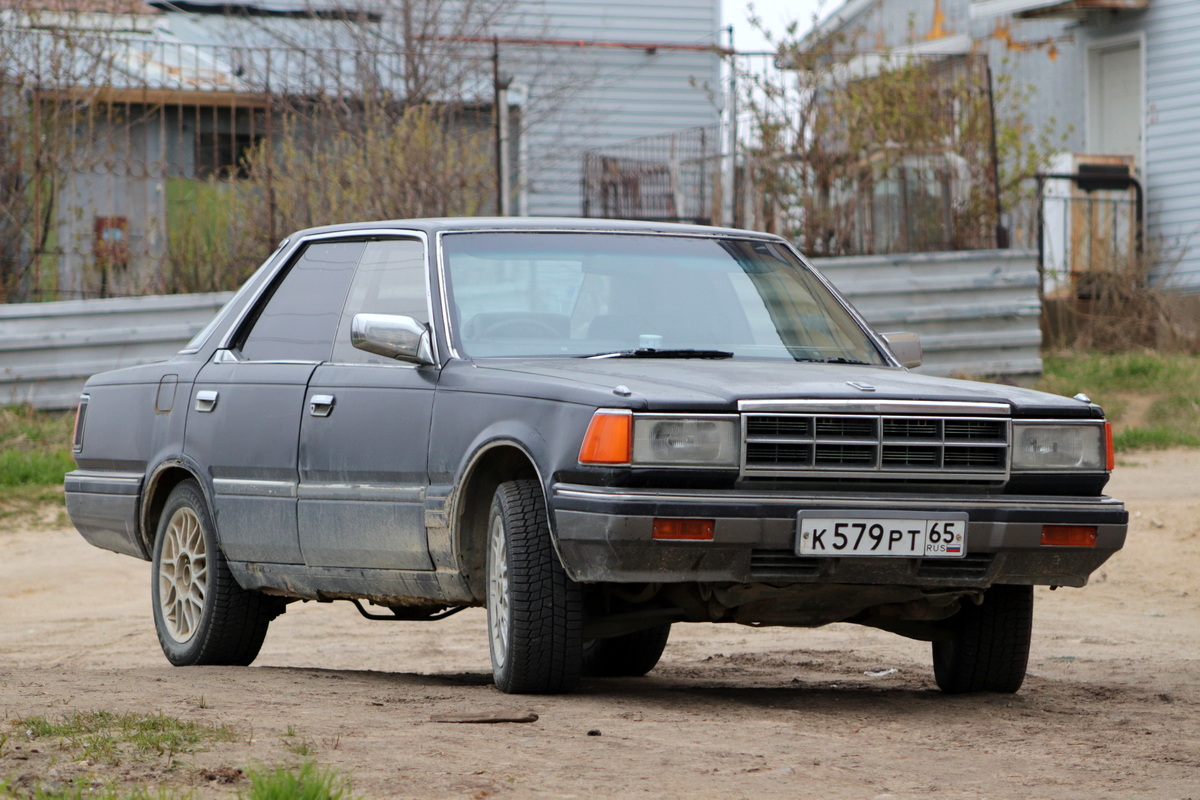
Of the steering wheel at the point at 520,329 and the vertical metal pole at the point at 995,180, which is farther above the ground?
the vertical metal pole at the point at 995,180

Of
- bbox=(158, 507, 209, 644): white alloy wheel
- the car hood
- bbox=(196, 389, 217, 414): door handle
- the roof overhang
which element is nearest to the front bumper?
the car hood

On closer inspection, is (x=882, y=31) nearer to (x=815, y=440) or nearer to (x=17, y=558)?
(x=17, y=558)

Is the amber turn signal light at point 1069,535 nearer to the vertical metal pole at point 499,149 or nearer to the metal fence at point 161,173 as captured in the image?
the metal fence at point 161,173

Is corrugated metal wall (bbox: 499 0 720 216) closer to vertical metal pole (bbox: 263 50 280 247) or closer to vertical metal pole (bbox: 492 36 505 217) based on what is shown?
vertical metal pole (bbox: 492 36 505 217)

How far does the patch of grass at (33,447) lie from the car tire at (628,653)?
21.6 ft

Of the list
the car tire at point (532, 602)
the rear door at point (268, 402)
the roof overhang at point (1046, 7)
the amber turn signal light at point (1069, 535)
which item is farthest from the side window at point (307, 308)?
the roof overhang at point (1046, 7)

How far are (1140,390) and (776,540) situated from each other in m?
11.4

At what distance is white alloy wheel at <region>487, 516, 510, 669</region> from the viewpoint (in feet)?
17.6

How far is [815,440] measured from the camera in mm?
5035

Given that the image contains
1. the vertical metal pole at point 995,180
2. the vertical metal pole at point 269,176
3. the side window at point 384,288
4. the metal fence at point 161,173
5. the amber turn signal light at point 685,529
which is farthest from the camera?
the vertical metal pole at point 995,180

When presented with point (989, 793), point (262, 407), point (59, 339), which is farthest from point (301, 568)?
point (59, 339)

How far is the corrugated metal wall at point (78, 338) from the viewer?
13.8 metres

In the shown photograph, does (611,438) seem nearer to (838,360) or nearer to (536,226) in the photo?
(838,360)

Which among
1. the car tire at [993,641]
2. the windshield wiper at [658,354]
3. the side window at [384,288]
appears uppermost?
the side window at [384,288]
